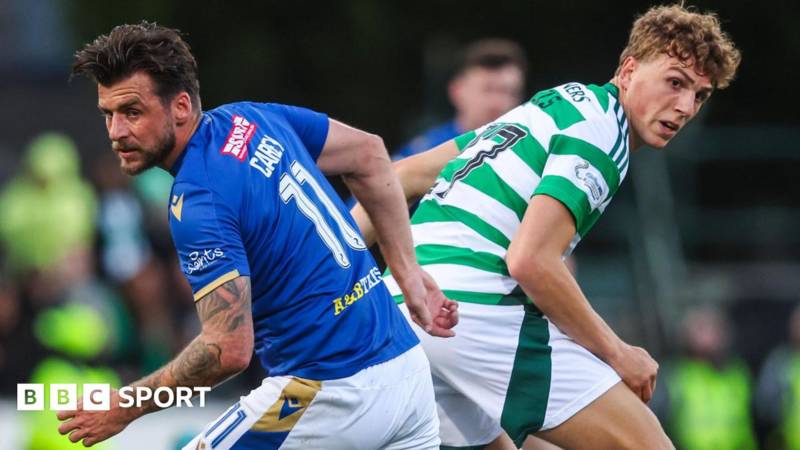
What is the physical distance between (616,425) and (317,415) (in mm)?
1177

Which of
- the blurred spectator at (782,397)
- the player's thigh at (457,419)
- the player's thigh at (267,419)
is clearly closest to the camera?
the player's thigh at (267,419)

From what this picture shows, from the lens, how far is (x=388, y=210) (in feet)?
18.5

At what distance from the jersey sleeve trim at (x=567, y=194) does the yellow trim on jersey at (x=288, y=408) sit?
1132 millimetres

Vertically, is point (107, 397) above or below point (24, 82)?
above

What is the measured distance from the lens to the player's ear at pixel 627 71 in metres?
5.86

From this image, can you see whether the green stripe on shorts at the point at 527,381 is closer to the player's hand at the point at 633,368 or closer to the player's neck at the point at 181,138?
the player's hand at the point at 633,368

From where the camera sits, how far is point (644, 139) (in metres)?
5.87

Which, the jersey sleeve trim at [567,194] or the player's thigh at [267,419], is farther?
the jersey sleeve trim at [567,194]

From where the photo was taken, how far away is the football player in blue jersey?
4836 millimetres

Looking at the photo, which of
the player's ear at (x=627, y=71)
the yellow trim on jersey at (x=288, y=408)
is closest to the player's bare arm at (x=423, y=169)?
the player's ear at (x=627, y=71)

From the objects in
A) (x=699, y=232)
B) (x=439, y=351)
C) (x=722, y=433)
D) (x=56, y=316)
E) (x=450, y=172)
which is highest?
(x=450, y=172)

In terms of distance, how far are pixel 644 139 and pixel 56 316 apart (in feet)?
19.4

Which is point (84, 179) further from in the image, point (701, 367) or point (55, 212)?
point (701, 367)

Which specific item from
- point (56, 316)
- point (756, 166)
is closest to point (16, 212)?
point (56, 316)
